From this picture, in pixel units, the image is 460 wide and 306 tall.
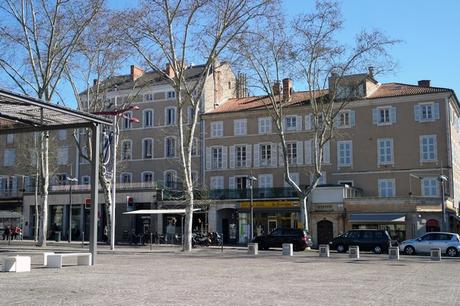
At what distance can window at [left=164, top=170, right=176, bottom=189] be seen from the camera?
5546 cm

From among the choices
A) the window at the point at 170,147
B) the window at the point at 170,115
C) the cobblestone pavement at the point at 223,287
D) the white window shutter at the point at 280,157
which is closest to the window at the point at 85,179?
the window at the point at 170,147

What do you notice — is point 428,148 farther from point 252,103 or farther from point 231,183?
point 231,183

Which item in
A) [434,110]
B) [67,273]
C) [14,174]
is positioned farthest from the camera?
[14,174]

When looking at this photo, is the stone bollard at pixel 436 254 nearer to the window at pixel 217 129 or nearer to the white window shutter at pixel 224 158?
the white window shutter at pixel 224 158

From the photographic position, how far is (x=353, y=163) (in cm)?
5000

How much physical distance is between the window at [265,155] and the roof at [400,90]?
33.0ft

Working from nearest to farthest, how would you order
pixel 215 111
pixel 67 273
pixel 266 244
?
pixel 67 273, pixel 266 244, pixel 215 111

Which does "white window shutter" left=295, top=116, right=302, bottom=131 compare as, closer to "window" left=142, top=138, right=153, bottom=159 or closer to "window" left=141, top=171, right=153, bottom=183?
"window" left=142, top=138, right=153, bottom=159

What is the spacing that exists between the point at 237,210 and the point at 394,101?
16492 millimetres

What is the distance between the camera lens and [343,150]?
5044cm

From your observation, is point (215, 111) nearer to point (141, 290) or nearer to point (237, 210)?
point (237, 210)

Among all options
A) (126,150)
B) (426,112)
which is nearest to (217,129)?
(126,150)

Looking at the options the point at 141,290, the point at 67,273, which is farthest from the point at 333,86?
the point at 141,290

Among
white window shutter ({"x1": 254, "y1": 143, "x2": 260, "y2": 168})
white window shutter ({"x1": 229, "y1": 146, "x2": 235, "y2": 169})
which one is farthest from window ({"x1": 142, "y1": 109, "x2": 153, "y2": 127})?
white window shutter ({"x1": 254, "y1": 143, "x2": 260, "y2": 168})
